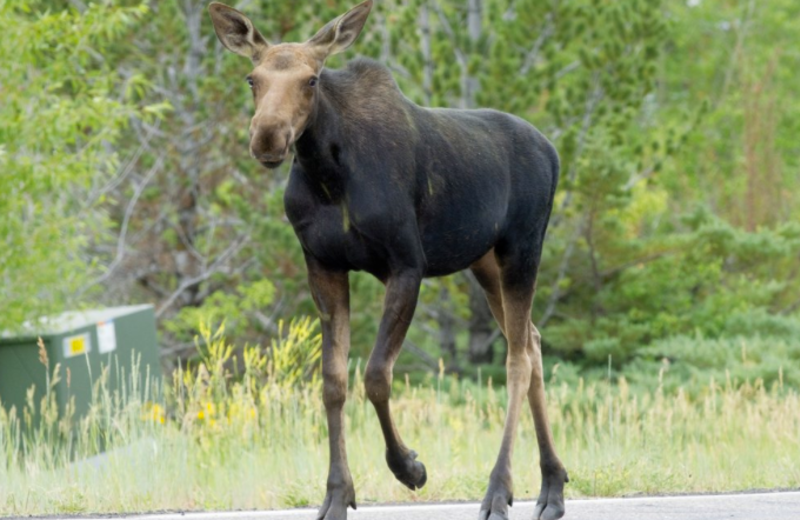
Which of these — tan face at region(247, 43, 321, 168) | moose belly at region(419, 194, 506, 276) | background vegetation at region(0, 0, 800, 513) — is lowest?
background vegetation at region(0, 0, 800, 513)

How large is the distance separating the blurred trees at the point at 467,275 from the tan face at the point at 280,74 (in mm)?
7893

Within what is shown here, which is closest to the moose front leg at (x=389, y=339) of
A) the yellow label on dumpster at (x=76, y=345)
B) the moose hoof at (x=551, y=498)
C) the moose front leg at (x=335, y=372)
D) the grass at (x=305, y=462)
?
the moose front leg at (x=335, y=372)

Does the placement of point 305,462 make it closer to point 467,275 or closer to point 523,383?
point 523,383

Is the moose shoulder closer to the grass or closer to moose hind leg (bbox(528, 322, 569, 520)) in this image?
moose hind leg (bbox(528, 322, 569, 520))

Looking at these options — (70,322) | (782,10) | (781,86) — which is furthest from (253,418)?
(782,10)

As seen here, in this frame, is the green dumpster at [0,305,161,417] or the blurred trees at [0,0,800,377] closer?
the green dumpster at [0,305,161,417]

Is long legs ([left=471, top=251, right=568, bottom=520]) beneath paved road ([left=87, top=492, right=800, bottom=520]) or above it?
above

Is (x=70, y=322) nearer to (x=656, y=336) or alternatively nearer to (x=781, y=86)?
(x=656, y=336)

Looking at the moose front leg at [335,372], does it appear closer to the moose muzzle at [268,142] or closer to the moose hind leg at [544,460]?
the moose muzzle at [268,142]

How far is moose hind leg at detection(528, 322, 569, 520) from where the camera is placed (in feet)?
19.6

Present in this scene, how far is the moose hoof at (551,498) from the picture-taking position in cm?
591

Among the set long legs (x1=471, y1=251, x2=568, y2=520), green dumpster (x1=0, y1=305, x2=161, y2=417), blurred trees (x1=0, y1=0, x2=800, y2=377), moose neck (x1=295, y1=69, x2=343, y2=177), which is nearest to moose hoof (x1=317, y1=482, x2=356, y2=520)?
long legs (x1=471, y1=251, x2=568, y2=520)

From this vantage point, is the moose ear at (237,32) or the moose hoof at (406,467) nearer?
the moose ear at (237,32)

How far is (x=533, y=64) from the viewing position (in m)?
15.7
